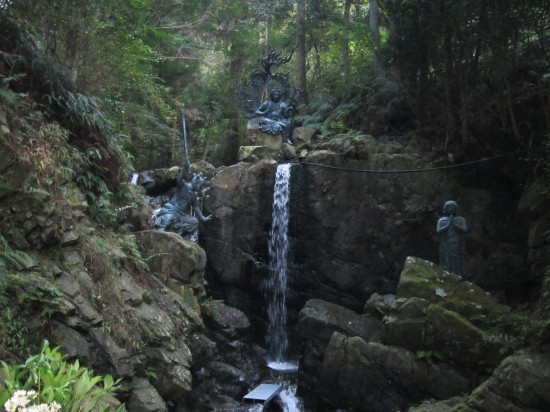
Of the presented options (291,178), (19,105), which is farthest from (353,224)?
(19,105)

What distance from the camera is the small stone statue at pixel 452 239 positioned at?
920 cm

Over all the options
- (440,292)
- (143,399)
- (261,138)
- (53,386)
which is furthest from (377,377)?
(261,138)

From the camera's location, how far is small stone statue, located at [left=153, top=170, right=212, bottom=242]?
1088 centimetres

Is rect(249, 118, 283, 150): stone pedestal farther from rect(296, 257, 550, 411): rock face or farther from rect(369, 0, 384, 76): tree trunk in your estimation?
rect(296, 257, 550, 411): rock face

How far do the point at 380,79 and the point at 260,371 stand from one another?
8965mm

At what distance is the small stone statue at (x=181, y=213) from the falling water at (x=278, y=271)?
2539 mm

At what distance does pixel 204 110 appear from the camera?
21172 millimetres

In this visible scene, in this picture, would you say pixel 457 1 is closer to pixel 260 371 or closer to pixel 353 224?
pixel 353 224

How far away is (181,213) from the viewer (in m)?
11.2

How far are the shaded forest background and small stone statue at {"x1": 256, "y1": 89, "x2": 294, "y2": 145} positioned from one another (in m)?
0.83

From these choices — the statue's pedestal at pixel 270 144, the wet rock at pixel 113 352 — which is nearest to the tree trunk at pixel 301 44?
the statue's pedestal at pixel 270 144

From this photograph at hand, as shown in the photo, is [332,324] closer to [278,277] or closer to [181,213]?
[278,277]

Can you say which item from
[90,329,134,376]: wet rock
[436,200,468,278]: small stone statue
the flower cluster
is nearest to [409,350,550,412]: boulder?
[436,200,468,278]: small stone statue

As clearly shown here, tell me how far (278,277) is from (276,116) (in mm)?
6482
